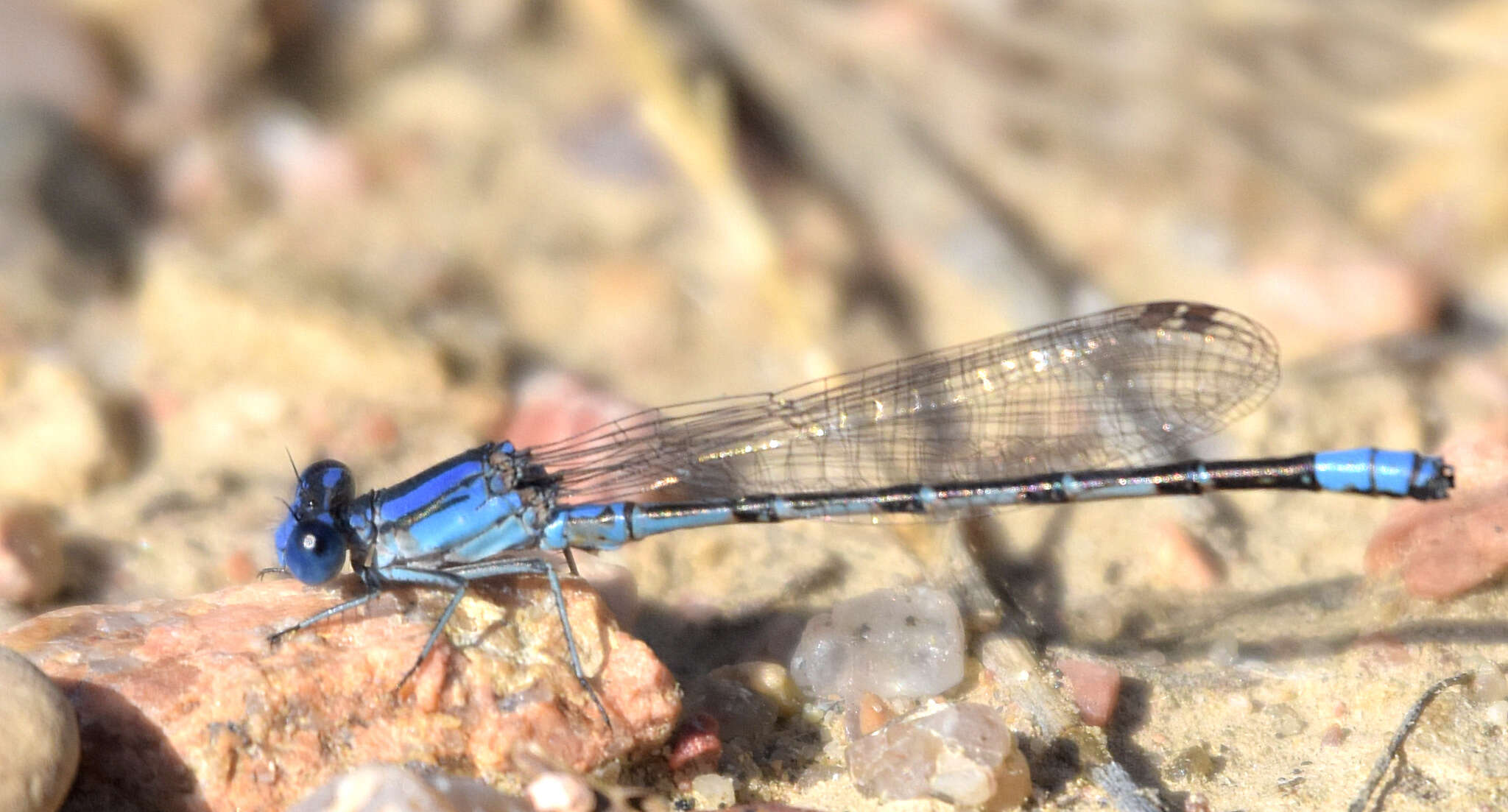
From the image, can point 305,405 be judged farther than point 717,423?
Yes

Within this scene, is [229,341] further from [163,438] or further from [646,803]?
[646,803]

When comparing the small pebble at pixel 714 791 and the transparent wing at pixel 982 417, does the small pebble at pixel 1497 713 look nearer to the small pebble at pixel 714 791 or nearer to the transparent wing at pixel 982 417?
the transparent wing at pixel 982 417

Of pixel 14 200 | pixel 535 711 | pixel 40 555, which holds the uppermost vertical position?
pixel 14 200

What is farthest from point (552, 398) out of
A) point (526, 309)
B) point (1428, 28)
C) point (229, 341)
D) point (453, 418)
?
point (1428, 28)

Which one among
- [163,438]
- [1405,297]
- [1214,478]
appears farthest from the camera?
[1405,297]

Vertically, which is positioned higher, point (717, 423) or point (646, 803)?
point (717, 423)

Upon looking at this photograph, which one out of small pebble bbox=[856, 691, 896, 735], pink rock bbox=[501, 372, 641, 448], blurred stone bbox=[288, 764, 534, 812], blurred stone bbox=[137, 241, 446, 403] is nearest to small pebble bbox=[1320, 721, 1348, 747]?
small pebble bbox=[856, 691, 896, 735]
